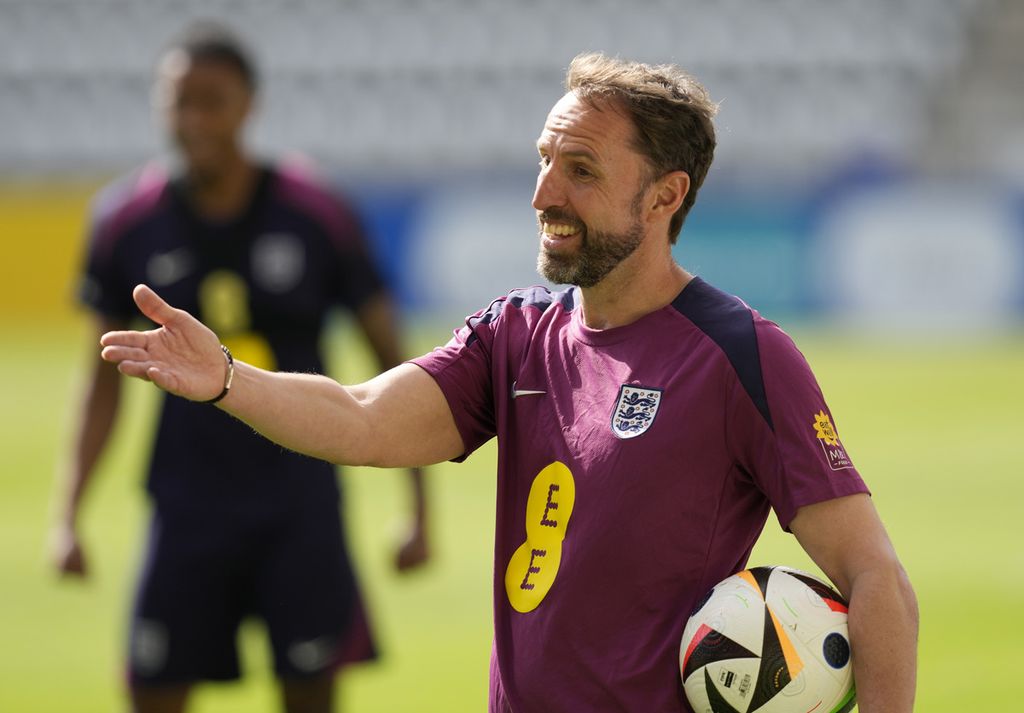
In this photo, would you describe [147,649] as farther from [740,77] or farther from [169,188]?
[740,77]

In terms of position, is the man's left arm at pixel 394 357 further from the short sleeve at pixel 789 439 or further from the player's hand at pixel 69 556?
the short sleeve at pixel 789 439

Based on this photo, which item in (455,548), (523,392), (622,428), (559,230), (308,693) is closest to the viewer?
(622,428)

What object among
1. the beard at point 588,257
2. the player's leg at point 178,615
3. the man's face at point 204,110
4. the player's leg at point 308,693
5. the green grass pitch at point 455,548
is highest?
the man's face at point 204,110

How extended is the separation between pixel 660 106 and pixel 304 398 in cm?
102

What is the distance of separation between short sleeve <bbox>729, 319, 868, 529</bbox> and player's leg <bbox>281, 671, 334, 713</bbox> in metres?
2.69

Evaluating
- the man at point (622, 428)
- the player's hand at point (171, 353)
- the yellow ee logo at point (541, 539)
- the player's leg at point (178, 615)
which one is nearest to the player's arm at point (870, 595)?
the man at point (622, 428)

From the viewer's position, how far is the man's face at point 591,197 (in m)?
3.55

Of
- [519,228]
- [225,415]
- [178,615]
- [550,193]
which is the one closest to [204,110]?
[225,415]

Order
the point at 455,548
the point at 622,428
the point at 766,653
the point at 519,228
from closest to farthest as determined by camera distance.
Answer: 1. the point at 766,653
2. the point at 622,428
3. the point at 455,548
4. the point at 519,228

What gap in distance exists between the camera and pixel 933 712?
7379 millimetres

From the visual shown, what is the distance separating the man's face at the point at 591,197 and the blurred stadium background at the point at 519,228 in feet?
13.7

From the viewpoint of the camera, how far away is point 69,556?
19.3 feet

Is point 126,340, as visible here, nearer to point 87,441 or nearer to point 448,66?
point 87,441

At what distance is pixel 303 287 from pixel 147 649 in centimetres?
139
